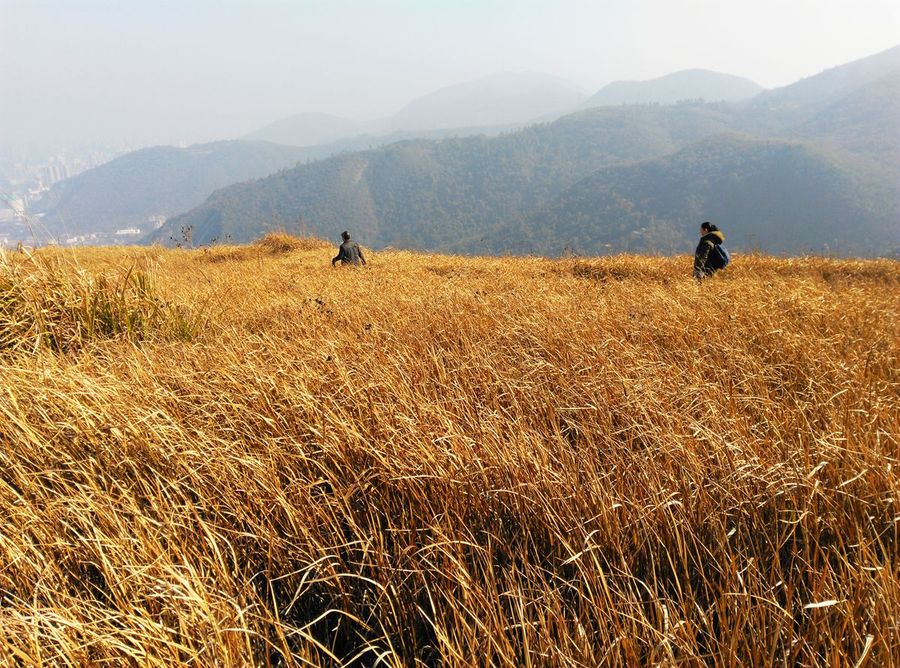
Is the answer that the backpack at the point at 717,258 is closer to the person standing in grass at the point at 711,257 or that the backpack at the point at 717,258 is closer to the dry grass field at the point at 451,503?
the person standing in grass at the point at 711,257

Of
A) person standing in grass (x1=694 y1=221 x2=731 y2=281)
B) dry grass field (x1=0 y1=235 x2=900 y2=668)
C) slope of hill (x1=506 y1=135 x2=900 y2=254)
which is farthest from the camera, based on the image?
slope of hill (x1=506 y1=135 x2=900 y2=254)

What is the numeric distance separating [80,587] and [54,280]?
3641mm

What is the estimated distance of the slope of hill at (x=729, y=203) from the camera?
132125 millimetres

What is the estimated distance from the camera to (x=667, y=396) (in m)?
2.34

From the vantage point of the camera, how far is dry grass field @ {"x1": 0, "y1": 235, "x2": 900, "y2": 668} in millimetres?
1110

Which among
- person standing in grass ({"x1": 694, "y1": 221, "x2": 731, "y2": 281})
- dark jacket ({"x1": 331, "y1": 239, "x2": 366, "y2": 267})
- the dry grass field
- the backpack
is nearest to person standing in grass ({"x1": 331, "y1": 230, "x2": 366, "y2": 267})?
dark jacket ({"x1": 331, "y1": 239, "x2": 366, "y2": 267})

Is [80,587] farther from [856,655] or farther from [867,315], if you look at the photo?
[867,315]

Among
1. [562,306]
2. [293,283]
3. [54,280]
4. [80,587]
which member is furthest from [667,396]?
[293,283]

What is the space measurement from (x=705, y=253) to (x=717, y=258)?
0.77ft

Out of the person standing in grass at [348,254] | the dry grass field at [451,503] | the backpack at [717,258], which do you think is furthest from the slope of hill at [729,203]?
the dry grass field at [451,503]

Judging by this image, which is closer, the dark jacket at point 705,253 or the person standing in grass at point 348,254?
the dark jacket at point 705,253

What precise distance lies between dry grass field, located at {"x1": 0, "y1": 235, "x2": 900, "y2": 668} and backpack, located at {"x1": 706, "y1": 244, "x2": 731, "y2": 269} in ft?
15.8

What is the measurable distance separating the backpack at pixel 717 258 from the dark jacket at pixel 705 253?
4cm

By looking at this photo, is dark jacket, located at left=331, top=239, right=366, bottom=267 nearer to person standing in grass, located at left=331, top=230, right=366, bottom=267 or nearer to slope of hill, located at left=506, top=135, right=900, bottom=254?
person standing in grass, located at left=331, top=230, right=366, bottom=267
